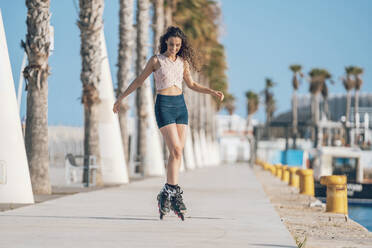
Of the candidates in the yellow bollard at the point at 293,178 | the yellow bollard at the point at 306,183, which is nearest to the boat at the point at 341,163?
the yellow bollard at the point at 293,178

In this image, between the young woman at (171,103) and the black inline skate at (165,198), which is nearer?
the young woman at (171,103)

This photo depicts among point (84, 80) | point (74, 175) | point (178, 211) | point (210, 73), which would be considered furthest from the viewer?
point (210, 73)

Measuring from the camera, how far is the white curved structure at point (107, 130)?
21078 millimetres

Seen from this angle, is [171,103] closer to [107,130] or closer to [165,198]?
[165,198]

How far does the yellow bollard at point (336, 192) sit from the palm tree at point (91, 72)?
26.8 ft

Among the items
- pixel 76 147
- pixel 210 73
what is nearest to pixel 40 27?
pixel 76 147

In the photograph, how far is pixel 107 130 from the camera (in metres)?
21.2

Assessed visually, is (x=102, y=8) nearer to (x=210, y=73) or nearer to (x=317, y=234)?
(x=317, y=234)

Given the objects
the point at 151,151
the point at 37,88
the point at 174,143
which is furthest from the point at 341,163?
the point at 174,143

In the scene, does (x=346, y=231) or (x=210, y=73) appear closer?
(x=346, y=231)

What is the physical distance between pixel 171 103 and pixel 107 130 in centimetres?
1223

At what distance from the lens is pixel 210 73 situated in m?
79.9

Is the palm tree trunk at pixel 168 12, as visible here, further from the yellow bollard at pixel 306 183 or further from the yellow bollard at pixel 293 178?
the yellow bollard at pixel 306 183

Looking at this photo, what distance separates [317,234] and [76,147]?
129 feet
